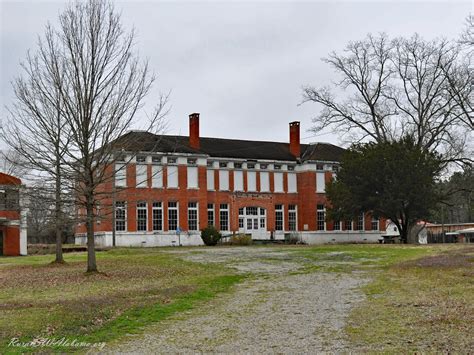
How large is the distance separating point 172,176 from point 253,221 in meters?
8.81

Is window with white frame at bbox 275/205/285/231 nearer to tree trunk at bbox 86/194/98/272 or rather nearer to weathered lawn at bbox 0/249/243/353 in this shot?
weathered lawn at bbox 0/249/243/353

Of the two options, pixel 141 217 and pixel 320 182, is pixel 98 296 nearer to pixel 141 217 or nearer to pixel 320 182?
pixel 141 217

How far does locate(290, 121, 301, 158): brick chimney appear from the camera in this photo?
194 ft

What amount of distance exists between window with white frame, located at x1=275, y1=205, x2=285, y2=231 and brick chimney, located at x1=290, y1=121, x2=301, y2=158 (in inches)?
213

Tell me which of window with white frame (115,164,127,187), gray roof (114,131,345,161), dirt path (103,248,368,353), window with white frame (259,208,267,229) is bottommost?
dirt path (103,248,368,353)

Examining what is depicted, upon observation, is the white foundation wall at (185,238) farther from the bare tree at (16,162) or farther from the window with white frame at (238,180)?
the bare tree at (16,162)

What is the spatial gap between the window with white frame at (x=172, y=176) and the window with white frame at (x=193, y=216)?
2.12 metres

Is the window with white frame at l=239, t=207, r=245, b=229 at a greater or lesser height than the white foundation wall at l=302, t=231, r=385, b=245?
greater

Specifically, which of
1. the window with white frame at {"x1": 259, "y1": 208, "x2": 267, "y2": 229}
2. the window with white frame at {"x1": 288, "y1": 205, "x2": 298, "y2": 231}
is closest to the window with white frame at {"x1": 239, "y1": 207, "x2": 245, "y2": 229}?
the window with white frame at {"x1": 259, "y1": 208, "x2": 267, "y2": 229}

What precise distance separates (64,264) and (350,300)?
16566 millimetres

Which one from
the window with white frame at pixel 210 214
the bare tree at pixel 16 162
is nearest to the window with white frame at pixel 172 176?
the window with white frame at pixel 210 214

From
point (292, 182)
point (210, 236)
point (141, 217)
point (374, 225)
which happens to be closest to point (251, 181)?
point (292, 182)

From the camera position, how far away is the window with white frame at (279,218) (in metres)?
57.2

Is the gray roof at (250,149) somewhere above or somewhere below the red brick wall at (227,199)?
above
